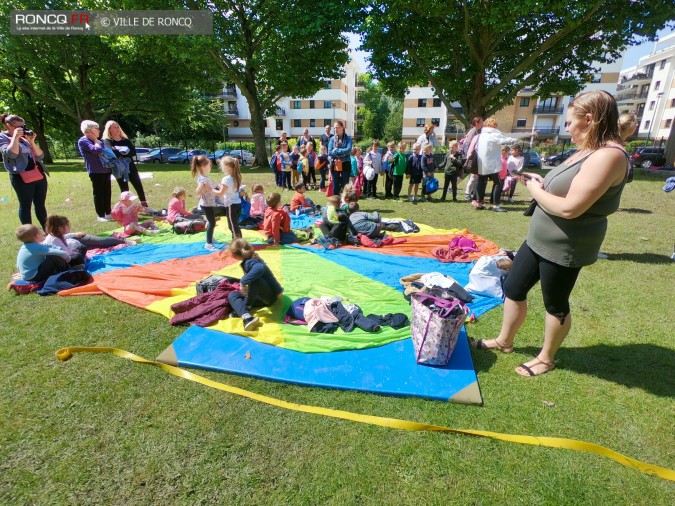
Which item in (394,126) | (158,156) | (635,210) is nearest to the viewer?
(635,210)

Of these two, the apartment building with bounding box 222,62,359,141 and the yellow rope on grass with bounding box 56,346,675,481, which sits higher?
the apartment building with bounding box 222,62,359,141

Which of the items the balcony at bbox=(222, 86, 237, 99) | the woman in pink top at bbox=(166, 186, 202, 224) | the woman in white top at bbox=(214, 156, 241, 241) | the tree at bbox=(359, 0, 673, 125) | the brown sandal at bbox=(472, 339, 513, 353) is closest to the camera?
the brown sandal at bbox=(472, 339, 513, 353)

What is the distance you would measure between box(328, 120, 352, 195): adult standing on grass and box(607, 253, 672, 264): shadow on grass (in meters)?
6.61

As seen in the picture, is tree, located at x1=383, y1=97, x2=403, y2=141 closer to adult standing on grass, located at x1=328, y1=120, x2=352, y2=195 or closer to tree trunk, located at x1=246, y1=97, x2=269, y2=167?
tree trunk, located at x1=246, y1=97, x2=269, y2=167

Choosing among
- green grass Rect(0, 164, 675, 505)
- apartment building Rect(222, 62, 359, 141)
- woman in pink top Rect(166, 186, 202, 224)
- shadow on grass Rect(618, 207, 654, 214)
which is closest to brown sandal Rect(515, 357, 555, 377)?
green grass Rect(0, 164, 675, 505)

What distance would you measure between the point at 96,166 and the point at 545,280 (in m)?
8.99

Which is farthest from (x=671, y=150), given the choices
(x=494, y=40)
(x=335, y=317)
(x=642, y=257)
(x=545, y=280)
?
(x=335, y=317)

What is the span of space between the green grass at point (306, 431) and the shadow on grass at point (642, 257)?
8.51 feet

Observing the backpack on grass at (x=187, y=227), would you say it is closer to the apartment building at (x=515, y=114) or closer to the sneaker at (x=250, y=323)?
the sneaker at (x=250, y=323)

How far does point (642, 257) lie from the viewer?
6438 mm

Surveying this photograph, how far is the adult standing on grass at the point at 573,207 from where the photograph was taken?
94.5 inches

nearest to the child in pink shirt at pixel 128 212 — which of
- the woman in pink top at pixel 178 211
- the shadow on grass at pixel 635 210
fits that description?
the woman in pink top at pixel 178 211

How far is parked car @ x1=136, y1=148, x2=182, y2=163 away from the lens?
3008cm

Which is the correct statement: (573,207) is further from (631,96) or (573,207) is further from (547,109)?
(631,96)
